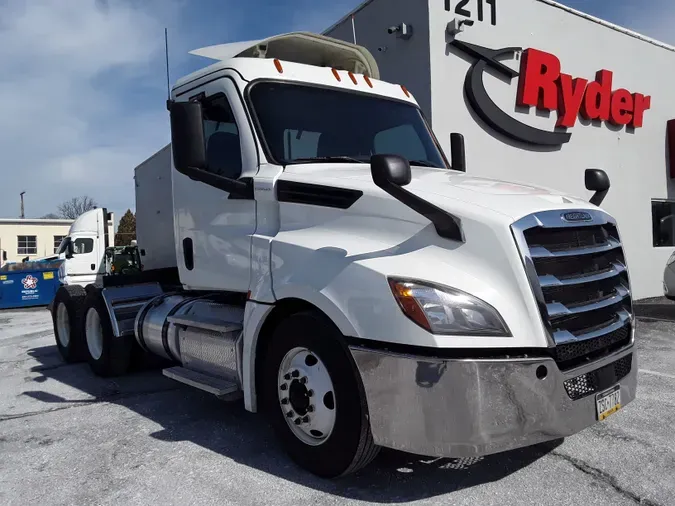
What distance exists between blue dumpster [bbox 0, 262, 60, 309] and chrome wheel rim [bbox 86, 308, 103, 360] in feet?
43.0

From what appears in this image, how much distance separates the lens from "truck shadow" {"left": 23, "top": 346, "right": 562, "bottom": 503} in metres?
3.32

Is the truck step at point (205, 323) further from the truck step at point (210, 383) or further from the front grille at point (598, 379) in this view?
the front grille at point (598, 379)

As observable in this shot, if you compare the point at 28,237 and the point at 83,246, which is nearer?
the point at 83,246

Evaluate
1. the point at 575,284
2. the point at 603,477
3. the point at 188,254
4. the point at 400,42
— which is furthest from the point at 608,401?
the point at 400,42

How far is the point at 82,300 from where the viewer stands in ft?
24.4

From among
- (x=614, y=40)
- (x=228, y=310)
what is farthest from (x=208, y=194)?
(x=614, y=40)

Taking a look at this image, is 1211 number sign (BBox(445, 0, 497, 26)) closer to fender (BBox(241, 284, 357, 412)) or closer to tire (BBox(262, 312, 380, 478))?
fender (BBox(241, 284, 357, 412))

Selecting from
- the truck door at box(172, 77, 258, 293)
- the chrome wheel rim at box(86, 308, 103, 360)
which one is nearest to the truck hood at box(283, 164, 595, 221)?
the truck door at box(172, 77, 258, 293)

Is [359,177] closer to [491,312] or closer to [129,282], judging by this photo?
[491,312]

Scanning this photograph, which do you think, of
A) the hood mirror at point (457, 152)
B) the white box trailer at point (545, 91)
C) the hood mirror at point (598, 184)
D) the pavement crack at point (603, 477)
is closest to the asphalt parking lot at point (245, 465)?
the pavement crack at point (603, 477)

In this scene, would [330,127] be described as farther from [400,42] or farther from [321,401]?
[400,42]

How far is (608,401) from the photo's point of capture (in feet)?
10.5

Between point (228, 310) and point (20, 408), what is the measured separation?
261 centimetres

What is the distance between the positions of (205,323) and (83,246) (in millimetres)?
14255
